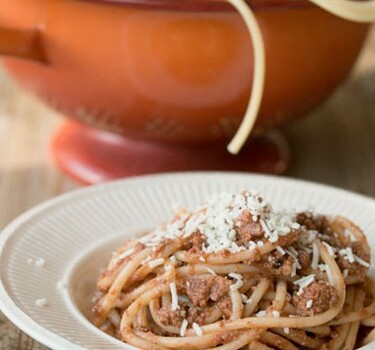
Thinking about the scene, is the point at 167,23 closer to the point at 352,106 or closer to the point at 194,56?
the point at 194,56

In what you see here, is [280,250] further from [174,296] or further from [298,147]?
[298,147]

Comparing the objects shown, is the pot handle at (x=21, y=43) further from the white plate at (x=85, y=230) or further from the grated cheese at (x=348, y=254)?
the grated cheese at (x=348, y=254)

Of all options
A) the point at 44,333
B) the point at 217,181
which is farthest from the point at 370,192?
the point at 44,333

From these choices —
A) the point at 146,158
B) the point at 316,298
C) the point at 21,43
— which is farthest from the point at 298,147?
the point at 316,298

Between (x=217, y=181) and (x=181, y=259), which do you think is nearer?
(x=181, y=259)

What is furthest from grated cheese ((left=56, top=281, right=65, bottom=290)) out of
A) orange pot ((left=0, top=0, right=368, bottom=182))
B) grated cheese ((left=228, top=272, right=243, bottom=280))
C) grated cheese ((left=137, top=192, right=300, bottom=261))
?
orange pot ((left=0, top=0, right=368, bottom=182))
